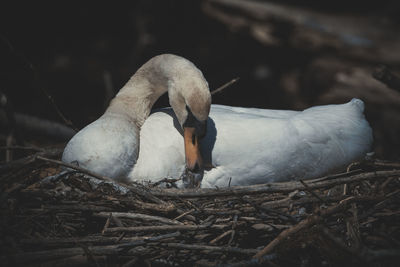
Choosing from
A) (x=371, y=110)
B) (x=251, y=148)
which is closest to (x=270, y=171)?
(x=251, y=148)

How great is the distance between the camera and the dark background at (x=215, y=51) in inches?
250

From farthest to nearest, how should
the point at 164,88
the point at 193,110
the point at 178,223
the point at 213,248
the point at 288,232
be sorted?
the point at 164,88 → the point at 193,110 → the point at 178,223 → the point at 213,248 → the point at 288,232

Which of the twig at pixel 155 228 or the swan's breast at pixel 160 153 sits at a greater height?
the swan's breast at pixel 160 153

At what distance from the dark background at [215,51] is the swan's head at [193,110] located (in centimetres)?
285

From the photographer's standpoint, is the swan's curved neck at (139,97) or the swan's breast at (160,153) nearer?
the swan's breast at (160,153)

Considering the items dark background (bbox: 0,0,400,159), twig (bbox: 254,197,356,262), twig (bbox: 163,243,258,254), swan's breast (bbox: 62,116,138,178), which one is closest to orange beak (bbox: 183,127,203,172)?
swan's breast (bbox: 62,116,138,178)

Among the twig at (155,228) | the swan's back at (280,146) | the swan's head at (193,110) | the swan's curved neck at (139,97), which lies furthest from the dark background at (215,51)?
the twig at (155,228)

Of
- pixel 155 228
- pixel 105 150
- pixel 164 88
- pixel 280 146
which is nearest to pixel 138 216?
pixel 155 228

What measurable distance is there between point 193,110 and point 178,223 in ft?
2.58

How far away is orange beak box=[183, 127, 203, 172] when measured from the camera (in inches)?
116

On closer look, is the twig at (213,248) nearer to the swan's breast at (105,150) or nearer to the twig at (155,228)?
the twig at (155,228)

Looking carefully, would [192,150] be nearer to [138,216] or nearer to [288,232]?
[138,216]

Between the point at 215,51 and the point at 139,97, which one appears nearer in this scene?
the point at 139,97

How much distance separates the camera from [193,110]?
118 inches
